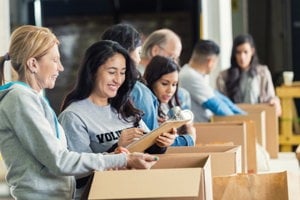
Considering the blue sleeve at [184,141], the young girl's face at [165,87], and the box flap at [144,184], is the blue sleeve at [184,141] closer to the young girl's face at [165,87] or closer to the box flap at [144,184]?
the young girl's face at [165,87]

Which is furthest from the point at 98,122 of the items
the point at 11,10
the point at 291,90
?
the point at 291,90

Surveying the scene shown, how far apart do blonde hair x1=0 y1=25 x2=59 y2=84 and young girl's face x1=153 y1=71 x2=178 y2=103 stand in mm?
1539

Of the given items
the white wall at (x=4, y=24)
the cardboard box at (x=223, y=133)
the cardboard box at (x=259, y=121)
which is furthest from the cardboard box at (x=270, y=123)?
the white wall at (x=4, y=24)

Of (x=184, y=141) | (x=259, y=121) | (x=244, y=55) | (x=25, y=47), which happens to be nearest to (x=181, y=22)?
(x=244, y=55)

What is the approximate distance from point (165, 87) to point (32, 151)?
1747 mm

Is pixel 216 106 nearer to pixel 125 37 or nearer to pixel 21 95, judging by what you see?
pixel 125 37

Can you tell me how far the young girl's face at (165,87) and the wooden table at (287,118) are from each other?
16.0 feet

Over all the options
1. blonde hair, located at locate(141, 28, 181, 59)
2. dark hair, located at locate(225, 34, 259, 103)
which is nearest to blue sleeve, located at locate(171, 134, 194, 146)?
blonde hair, located at locate(141, 28, 181, 59)

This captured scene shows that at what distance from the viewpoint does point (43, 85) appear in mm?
2969

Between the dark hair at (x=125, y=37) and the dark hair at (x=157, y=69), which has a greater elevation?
the dark hair at (x=125, y=37)

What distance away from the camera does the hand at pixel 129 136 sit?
3.29 meters

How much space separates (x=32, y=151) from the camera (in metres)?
2.78

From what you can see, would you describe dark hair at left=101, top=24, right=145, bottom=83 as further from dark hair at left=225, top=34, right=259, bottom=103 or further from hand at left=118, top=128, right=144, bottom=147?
dark hair at left=225, top=34, right=259, bottom=103

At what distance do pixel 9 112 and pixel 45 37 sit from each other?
0.32 metres
